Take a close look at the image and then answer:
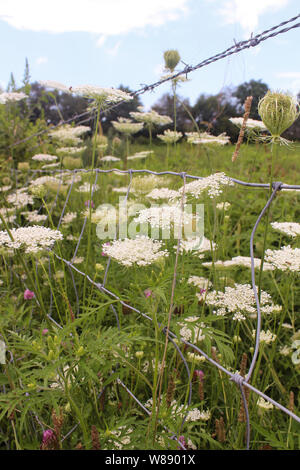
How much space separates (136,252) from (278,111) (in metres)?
0.61

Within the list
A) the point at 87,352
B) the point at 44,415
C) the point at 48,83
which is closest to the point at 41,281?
the point at 44,415

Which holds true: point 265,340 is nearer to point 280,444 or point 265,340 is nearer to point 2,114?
point 280,444

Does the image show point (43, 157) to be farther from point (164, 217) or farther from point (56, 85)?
point (164, 217)

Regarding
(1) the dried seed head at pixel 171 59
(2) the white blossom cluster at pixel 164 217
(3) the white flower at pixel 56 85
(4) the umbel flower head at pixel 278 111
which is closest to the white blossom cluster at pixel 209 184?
(2) the white blossom cluster at pixel 164 217

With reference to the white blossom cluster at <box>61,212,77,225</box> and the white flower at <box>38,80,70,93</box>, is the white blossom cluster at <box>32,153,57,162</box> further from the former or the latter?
the white flower at <box>38,80,70,93</box>

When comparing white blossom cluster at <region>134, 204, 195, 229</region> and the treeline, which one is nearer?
white blossom cluster at <region>134, 204, 195, 229</region>

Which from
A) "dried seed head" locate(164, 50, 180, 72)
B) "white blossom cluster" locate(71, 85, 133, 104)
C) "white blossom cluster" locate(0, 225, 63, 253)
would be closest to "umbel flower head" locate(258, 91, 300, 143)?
"white blossom cluster" locate(71, 85, 133, 104)

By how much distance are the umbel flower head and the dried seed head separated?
1678 millimetres

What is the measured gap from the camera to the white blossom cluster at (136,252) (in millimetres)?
1051

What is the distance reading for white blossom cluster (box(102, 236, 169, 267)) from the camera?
105cm

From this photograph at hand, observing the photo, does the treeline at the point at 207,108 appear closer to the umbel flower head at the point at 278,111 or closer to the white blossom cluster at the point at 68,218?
the umbel flower head at the point at 278,111

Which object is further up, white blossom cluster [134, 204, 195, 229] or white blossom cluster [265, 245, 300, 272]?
white blossom cluster [134, 204, 195, 229]

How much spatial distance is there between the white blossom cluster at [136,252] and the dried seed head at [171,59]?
188cm
